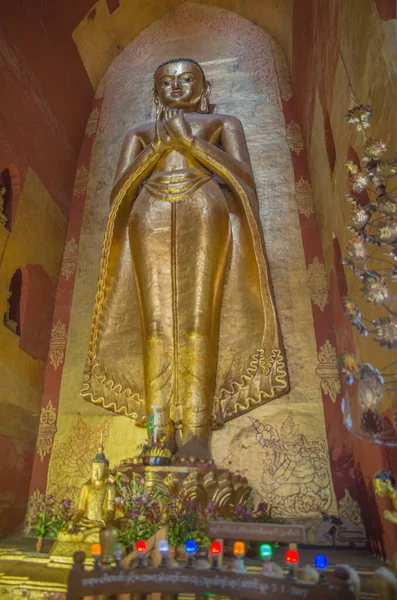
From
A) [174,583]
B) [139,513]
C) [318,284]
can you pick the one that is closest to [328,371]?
[318,284]

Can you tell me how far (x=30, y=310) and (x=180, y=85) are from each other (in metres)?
2.60

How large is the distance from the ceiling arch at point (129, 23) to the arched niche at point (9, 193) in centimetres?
226

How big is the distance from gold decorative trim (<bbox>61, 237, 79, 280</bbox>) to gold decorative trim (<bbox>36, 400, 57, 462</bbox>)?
4.40 ft

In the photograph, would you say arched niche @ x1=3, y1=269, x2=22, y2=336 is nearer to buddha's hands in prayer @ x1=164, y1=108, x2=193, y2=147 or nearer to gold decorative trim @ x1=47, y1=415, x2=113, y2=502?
gold decorative trim @ x1=47, y1=415, x2=113, y2=502

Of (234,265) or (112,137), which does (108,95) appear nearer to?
(112,137)

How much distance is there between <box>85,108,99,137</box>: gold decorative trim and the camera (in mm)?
5875

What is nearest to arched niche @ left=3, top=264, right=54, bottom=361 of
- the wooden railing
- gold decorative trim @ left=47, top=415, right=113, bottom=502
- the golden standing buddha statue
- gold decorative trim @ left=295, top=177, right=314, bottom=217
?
the golden standing buddha statue

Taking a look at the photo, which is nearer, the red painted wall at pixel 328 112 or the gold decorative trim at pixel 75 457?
the red painted wall at pixel 328 112

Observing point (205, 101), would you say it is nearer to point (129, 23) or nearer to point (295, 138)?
point (295, 138)

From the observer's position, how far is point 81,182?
5.50 m

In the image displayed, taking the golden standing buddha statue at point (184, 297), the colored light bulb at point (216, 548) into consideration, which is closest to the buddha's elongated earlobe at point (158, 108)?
the golden standing buddha statue at point (184, 297)

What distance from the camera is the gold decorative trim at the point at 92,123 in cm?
588

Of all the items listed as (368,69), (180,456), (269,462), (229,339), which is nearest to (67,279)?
(229,339)

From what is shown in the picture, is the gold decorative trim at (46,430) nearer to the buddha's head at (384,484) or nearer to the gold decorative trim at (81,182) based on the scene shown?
the gold decorative trim at (81,182)
